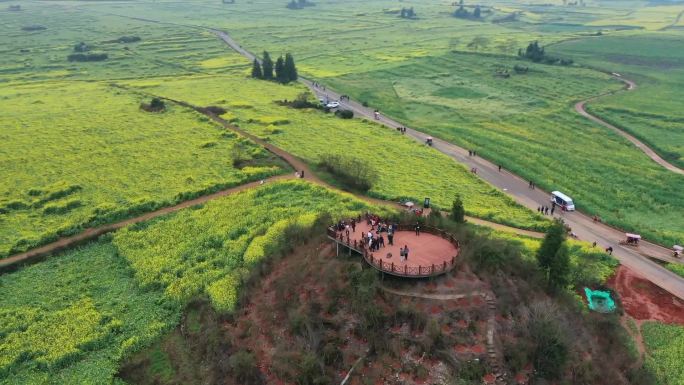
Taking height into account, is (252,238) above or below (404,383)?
below

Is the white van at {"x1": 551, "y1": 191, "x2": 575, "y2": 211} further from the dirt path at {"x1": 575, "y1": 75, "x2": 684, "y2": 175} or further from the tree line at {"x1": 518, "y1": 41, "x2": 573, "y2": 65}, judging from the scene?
the tree line at {"x1": 518, "y1": 41, "x2": 573, "y2": 65}

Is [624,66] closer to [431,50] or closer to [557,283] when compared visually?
[431,50]

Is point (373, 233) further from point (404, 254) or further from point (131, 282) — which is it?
point (131, 282)

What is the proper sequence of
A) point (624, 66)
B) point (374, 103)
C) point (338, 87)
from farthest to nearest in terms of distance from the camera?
point (624, 66) → point (338, 87) → point (374, 103)

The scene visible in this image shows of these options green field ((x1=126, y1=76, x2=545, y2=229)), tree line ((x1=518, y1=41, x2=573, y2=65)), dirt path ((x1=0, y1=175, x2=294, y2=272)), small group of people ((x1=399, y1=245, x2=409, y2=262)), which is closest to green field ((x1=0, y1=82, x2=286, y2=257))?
dirt path ((x1=0, y1=175, x2=294, y2=272))

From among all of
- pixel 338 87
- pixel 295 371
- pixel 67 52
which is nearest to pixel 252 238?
pixel 295 371

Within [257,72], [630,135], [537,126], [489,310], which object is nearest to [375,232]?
[489,310]

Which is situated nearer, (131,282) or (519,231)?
(131,282)
